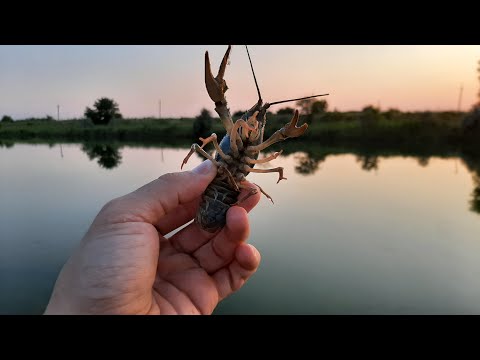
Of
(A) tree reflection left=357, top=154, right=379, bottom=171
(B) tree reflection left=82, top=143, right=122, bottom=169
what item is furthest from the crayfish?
(B) tree reflection left=82, top=143, right=122, bottom=169

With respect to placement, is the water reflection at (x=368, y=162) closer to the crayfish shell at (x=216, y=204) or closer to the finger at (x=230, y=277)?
the finger at (x=230, y=277)

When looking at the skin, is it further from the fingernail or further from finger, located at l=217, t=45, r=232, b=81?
finger, located at l=217, t=45, r=232, b=81

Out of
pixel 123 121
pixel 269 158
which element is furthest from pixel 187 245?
pixel 123 121

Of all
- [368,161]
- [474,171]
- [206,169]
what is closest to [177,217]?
[206,169]

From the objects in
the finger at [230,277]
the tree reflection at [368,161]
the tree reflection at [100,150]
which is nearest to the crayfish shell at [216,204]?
the finger at [230,277]

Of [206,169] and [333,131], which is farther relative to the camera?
[333,131]

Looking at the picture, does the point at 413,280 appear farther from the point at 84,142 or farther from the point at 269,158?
the point at 84,142

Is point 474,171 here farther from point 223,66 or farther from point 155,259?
point 155,259
